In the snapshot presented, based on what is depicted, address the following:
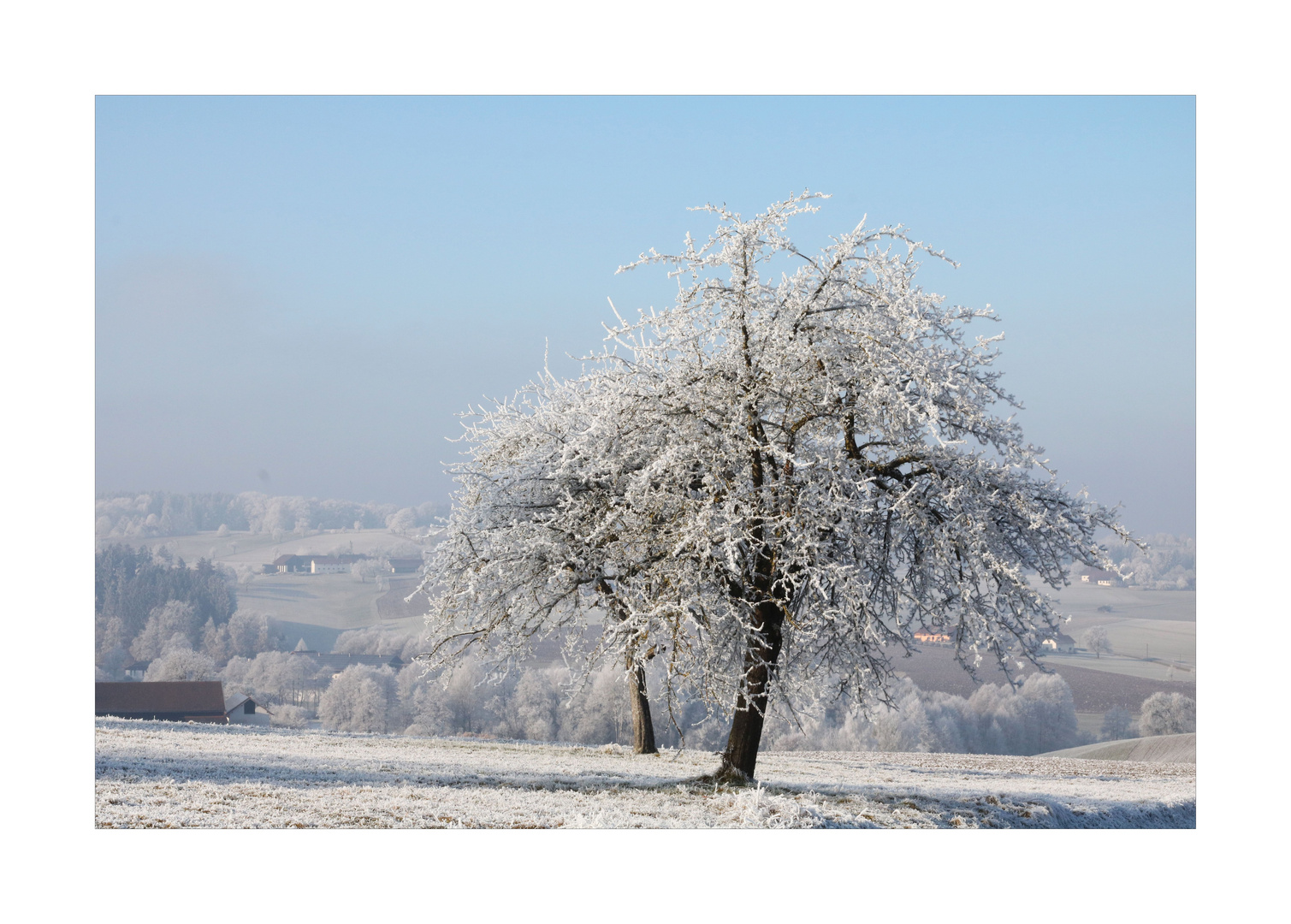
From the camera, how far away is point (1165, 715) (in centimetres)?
3312

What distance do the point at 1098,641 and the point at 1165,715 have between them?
3.56 meters

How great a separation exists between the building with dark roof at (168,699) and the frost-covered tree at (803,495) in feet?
60.3

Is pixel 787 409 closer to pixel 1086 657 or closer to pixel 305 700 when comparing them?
pixel 1086 657

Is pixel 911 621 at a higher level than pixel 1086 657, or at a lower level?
higher

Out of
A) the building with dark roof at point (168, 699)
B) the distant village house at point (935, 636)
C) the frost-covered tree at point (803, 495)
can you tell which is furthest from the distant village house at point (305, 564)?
the distant village house at point (935, 636)

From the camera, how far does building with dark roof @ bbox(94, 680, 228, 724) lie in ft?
82.5

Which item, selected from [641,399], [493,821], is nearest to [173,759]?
[493,821]

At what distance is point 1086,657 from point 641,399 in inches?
1242

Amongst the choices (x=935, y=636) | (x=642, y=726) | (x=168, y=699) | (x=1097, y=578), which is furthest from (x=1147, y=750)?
(x=168, y=699)

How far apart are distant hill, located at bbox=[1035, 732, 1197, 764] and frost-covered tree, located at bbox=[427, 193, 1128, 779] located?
1556cm

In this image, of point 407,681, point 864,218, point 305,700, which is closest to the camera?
point 864,218

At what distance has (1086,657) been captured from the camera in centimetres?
3531

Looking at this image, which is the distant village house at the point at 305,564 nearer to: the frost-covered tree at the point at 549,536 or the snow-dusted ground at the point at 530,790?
the snow-dusted ground at the point at 530,790

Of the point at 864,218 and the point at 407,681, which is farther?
the point at 407,681
